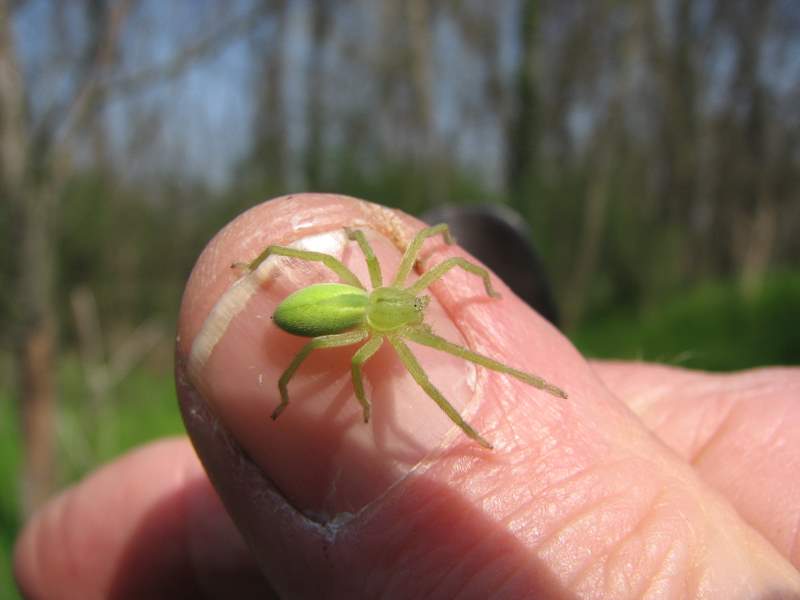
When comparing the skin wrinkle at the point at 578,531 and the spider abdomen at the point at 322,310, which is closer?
the skin wrinkle at the point at 578,531

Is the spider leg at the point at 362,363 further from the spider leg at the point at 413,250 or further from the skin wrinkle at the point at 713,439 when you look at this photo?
the skin wrinkle at the point at 713,439

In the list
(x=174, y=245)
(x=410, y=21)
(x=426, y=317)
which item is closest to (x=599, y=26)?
(x=410, y=21)

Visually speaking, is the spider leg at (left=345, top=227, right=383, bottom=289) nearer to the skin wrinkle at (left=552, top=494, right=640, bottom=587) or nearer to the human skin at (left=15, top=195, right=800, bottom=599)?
the human skin at (left=15, top=195, right=800, bottom=599)

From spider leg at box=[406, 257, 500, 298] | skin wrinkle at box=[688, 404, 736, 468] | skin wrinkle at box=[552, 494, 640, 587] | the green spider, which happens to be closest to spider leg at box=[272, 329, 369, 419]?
the green spider

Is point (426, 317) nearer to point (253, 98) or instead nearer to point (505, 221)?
point (505, 221)

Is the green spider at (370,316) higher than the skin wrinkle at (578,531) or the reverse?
higher

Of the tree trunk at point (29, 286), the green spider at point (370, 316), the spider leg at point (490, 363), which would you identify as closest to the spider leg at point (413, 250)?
the green spider at point (370, 316)
